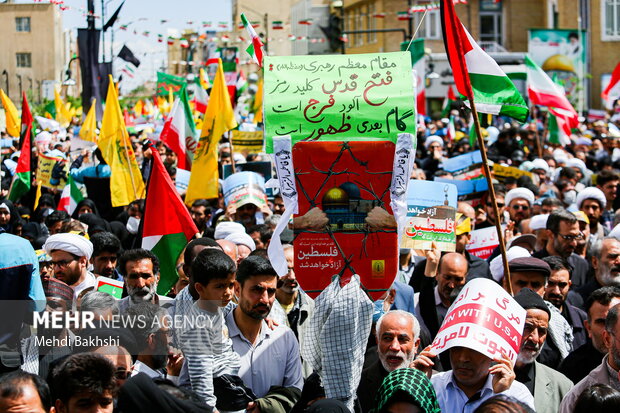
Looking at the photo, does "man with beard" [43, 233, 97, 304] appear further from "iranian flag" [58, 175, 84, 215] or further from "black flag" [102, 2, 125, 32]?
"black flag" [102, 2, 125, 32]

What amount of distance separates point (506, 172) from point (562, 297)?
20.8 feet

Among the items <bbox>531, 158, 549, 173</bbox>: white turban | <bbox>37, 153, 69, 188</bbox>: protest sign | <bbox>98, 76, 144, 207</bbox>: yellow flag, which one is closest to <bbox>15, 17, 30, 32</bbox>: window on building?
<bbox>37, 153, 69, 188</bbox>: protest sign

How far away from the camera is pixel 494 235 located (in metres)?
9.16

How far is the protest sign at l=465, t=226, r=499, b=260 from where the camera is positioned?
9.14 meters

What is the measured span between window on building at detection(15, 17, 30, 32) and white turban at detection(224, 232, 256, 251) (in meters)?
67.3

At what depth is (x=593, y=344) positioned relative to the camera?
6066 mm

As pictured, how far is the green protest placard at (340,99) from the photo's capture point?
603 centimetres

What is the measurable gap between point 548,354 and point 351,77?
205cm

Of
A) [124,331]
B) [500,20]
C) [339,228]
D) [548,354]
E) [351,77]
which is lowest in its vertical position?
[548,354]

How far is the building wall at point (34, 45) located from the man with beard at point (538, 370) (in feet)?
222

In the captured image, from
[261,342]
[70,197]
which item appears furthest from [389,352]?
[70,197]

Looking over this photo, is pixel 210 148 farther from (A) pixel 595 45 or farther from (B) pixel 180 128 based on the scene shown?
(A) pixel 595 45

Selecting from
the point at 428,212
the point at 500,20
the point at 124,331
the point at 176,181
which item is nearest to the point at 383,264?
the point at 124,331

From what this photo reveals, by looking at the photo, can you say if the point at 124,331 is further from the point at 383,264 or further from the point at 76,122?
the point at 76,122
